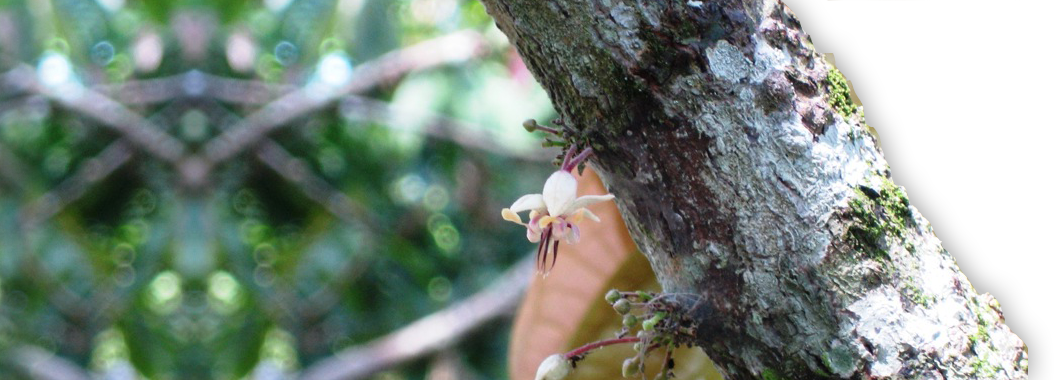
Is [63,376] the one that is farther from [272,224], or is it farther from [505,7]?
[505,7]

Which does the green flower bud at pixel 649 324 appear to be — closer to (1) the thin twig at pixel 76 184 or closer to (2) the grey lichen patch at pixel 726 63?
(2) the grey lichen patch at pixel 726 63

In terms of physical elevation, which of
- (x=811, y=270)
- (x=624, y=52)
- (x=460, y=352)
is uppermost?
(x=460, y=352)

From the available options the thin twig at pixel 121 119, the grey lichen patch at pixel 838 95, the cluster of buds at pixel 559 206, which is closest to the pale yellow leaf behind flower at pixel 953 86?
the grey lichen patch at pixel 838 95

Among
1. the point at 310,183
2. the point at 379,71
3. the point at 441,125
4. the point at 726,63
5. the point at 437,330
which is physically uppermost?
the point at 379,71

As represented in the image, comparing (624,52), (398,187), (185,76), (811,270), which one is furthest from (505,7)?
(398,187)

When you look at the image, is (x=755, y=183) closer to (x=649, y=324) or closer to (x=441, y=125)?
(x=649, y=324)

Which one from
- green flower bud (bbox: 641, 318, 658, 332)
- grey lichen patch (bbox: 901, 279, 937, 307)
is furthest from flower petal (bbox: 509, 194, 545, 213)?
grey lichen patch (bbox: 901, 279, 937, 307)

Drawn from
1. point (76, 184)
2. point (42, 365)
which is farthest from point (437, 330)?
point (42, 365)
